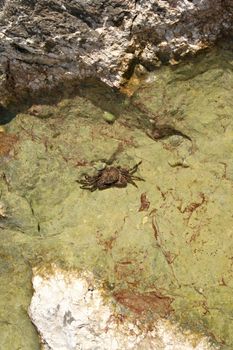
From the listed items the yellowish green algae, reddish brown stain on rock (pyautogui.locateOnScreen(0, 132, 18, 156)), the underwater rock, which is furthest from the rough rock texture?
the underwater rock

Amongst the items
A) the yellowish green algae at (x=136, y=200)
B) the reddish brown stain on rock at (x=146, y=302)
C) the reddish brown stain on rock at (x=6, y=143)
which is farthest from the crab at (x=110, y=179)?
the reddish brown stain on rock at (x=146, y=302)

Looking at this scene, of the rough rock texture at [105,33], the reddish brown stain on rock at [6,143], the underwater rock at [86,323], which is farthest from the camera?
the reddish brown stain on rock at [6,143]

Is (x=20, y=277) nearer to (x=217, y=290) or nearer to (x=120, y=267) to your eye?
(x=120, y=267)

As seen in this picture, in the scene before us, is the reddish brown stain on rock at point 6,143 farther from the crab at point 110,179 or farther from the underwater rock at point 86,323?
the underwater rock at point 86,323

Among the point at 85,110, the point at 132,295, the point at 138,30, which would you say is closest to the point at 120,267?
the point at 132,295

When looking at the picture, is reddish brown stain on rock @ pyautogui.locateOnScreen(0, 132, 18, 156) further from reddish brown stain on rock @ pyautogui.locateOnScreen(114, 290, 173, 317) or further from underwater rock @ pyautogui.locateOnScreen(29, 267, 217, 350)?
reddish brown stain on rock @ pyautogui.locateOnScreen(114, 290, 173, 317)

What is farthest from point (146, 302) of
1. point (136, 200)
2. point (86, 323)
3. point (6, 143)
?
point (6, 143)

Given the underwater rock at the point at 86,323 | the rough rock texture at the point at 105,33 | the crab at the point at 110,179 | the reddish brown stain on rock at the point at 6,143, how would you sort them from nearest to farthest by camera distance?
the rough rock texture at the point at 105,33 → the underwater rock at the point at 86,323 → the crab at the point at 110,179 → the reddish brown stain on rock at the point at 6,143
